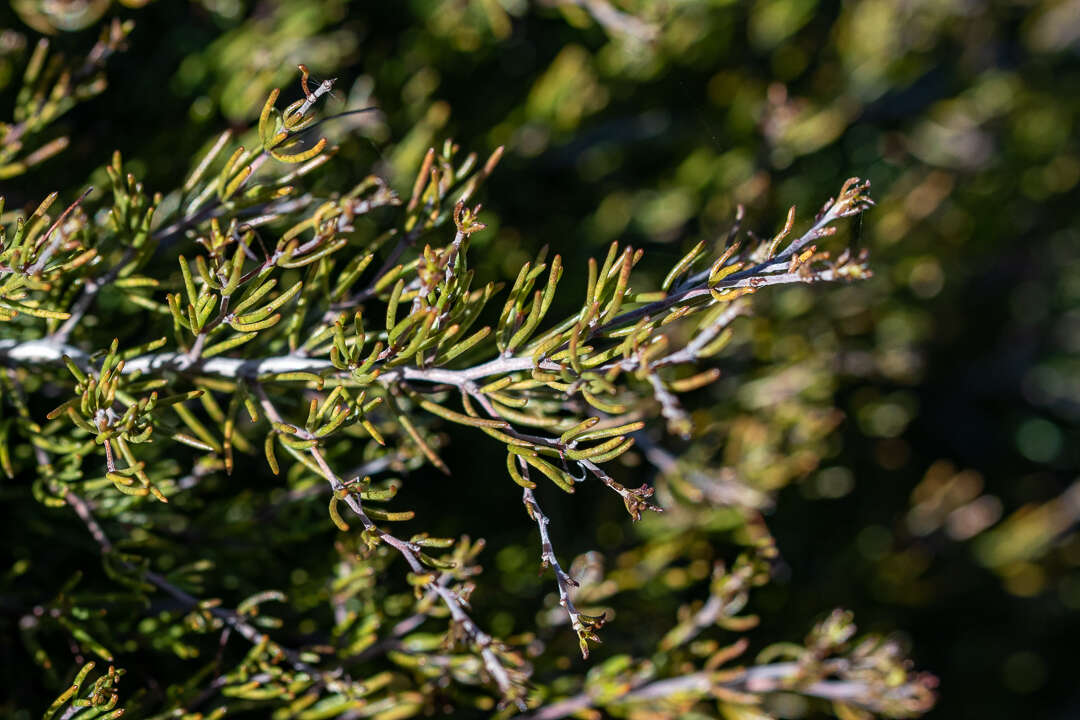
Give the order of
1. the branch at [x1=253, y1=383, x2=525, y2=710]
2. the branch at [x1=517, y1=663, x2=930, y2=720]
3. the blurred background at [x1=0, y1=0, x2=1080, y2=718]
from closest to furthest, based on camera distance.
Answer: the branch at [x1=253, y1=383, x2=525, y2=710]
the branch at [x1=517, y1=663, x2=930, y2=720]
the blurred background at [x1=0, y1=0, x2=1080, y2=718]

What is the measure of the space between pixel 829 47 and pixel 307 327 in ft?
3.51

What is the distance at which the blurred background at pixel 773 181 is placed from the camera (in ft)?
3.26

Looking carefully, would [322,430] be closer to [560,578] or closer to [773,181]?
[560,578]

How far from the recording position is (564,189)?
4.06 ft

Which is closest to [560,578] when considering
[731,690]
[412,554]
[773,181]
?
[412,554]

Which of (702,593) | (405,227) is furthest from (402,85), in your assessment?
(702,593)

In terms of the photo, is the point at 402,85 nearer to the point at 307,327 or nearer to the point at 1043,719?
the point at 307,327

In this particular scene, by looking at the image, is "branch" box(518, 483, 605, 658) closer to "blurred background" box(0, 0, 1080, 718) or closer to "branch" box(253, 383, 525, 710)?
"branch" box(253, 383, 525, 710)

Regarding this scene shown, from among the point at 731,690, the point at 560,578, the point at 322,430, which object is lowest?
the point at 731,690

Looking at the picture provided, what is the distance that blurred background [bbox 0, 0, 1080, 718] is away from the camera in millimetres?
994

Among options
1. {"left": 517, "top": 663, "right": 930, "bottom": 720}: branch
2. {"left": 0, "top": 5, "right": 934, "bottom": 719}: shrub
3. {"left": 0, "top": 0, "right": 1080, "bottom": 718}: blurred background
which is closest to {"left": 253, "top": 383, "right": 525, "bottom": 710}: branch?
{"left": 0, "top": 5, "right": 934, "bottom": 719}: shrub

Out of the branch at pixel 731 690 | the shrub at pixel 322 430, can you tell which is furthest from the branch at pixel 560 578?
the branch at pixel 731 690

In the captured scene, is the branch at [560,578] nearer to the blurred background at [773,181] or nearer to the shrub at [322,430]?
the shrub at [322,430]

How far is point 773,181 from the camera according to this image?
4.06ft
